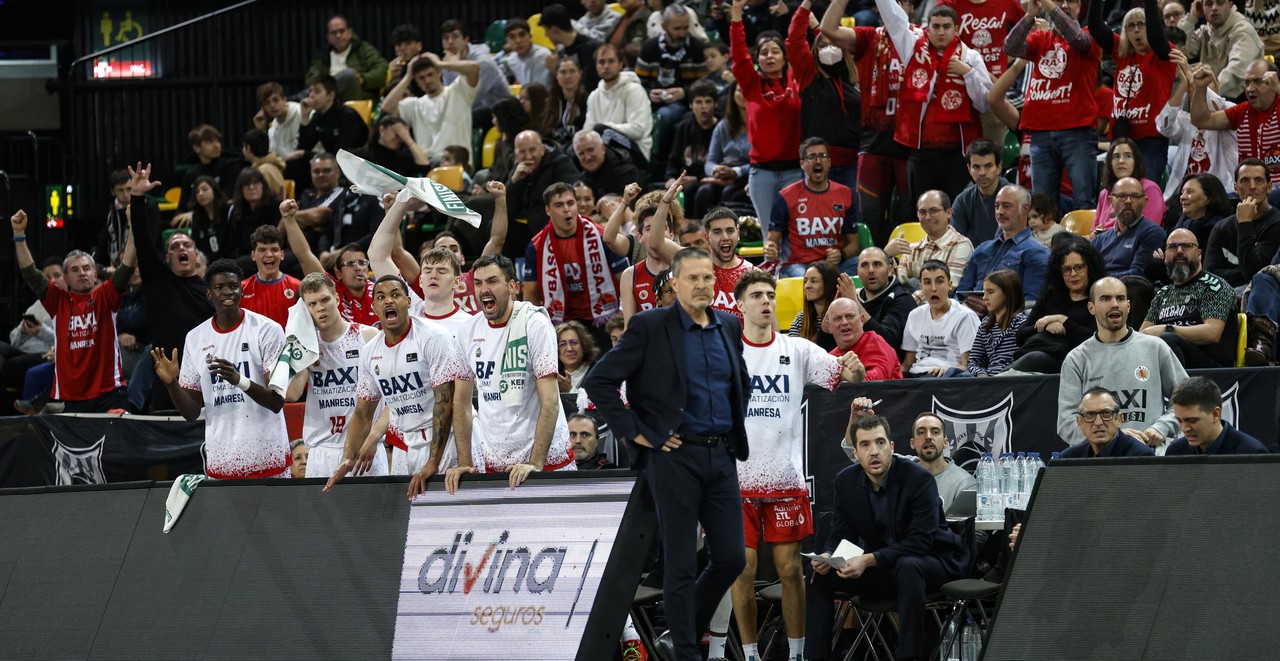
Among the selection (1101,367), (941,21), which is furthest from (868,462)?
(941,21)

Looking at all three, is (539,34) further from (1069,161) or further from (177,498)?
(177,498)

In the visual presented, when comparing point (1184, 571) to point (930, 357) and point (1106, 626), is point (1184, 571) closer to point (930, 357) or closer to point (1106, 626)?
point (1106, 626)

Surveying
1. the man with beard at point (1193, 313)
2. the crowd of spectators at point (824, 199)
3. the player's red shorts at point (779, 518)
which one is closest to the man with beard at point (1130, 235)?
the crowd of spectators at point (824, 199)

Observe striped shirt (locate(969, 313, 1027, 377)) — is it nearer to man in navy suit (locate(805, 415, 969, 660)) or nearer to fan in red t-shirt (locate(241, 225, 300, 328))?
man in navy suit (locate(805, 415, 969, 660))

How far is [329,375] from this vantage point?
10.0 metres

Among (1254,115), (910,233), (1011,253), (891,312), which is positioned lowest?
(891,312)

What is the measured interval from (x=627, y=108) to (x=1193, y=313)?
6.88 metres

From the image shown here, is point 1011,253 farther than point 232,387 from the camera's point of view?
Yes

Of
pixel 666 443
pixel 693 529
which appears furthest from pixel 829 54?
pixel 693 529

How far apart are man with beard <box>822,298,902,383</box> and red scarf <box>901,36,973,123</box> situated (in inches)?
132

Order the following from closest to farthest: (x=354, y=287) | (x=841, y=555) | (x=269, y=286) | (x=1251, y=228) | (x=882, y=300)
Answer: (x=841, y=555) < (x=1251, y=228) < (x=882, y=300) < (x=354, y=287) < (x=269, y=286)

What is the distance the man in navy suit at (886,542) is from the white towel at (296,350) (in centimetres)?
333

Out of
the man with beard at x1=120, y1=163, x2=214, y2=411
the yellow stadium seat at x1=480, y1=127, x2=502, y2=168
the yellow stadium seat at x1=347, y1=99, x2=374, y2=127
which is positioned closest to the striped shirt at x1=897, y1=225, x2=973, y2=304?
the yellow stadium seat at x1=480, y1=127, x2=502, y2=168

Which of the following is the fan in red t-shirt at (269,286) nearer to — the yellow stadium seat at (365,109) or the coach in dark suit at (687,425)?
the coach in dark suit at (687,425)
